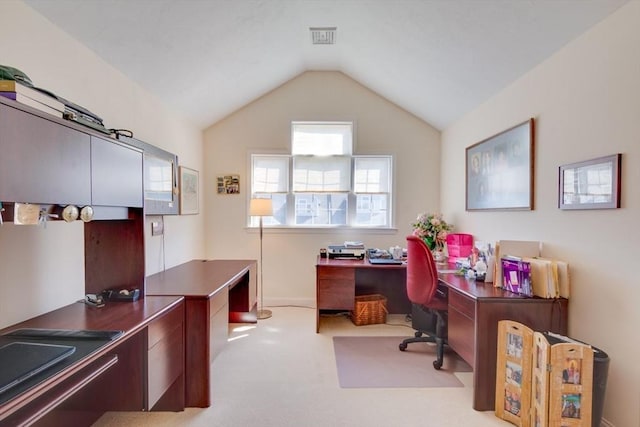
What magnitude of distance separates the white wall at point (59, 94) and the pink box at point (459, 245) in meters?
3.32

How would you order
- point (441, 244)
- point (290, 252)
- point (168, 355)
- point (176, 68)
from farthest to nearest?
point (290, 252), point (441, 244), point (176, 68), point (168, 355)

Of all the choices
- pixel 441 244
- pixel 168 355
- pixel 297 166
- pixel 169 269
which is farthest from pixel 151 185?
pixel 441 244

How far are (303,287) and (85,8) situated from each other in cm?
337

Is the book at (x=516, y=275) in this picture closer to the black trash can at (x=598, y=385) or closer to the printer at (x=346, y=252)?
the black trash can at (x=598, y=385)

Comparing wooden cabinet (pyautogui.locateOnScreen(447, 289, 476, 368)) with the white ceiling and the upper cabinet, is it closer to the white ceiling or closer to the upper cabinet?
the white ceiling

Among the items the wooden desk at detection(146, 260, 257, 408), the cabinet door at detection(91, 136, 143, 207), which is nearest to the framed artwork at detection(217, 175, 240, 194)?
the wooden desk at detection(146, 260, 257, 408)

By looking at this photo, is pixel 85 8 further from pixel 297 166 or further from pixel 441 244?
pixel 441 244

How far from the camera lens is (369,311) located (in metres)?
3.46

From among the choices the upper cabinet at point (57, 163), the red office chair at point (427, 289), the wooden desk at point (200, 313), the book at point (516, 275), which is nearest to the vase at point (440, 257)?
the red office chair at point (427, 289)

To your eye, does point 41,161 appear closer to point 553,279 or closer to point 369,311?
point 553,279

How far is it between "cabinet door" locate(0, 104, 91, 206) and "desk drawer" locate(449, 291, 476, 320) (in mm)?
2350

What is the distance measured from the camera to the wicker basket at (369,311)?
135 inches

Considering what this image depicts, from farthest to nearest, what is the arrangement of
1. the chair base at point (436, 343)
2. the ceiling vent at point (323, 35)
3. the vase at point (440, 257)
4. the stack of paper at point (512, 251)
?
the vase at point (440, 257) < the ceiling vent at point (323, 35) < the chair base at point (436, 343) < the stack of paper at point (512, 251)

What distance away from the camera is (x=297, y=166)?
398 centimetres
